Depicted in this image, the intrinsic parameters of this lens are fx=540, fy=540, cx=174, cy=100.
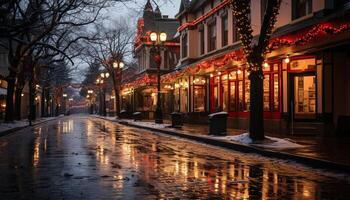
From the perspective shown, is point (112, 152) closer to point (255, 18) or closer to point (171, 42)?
point (255, 18)

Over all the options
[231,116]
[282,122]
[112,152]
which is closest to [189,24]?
[231,116]

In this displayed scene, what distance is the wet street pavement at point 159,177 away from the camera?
398 inches

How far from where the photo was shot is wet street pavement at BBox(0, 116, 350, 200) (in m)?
10.1

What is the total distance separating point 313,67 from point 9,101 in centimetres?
2789

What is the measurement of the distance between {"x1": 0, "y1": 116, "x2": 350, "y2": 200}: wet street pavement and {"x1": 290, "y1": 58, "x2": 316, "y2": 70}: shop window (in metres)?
8.92

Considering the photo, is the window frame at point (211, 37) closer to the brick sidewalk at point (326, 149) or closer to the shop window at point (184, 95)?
the shop window at point (184, 95)

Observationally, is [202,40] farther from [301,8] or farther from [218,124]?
[218,124]

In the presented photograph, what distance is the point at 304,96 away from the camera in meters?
26.6

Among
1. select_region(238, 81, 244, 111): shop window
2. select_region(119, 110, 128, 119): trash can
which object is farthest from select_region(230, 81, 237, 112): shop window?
select_region(119, 110, 128, 119): trash can

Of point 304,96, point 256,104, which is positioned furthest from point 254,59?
point 304,96

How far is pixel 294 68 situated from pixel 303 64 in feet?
2.21

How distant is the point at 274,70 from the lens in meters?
28.6

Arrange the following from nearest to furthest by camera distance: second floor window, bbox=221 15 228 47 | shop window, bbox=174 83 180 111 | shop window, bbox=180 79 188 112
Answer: second floor window, bbox=221 15 228 47
shop window, bbox=180 79 188 112
shop window, bbox=174 83 180 111

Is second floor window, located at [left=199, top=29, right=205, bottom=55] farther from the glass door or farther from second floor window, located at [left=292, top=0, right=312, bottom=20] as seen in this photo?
the glass door
